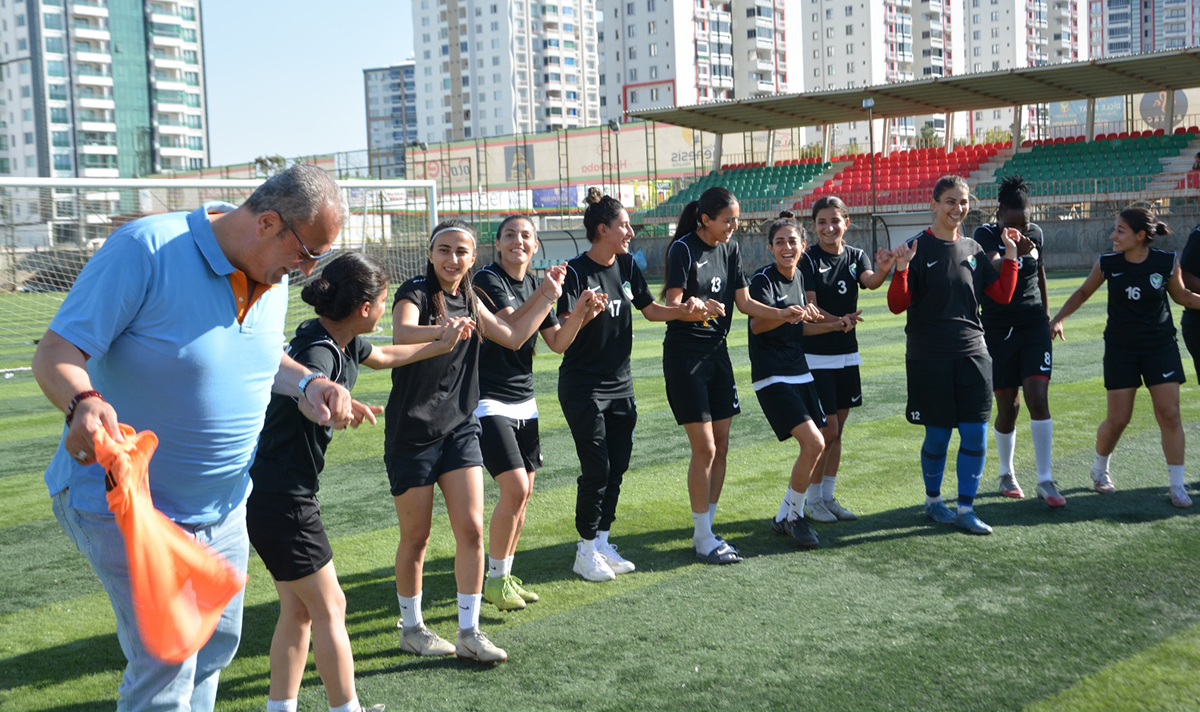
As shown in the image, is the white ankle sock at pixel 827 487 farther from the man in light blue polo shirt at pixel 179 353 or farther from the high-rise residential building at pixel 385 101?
the high-rise residential building at pixel 385 101

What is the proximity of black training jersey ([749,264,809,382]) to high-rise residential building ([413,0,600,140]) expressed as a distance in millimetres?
118603

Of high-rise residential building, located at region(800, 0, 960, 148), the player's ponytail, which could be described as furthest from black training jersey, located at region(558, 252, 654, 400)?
high-rise residential building, located at region(800, 0, 960, 148)

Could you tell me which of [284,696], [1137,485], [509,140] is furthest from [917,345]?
[509,140]

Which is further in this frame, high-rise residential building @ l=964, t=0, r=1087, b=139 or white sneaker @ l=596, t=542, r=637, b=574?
high-rise residential building @ l=964, t=0, r=1087, b=139

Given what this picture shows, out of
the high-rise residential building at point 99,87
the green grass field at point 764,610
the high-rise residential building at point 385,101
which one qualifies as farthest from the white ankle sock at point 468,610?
the high-rise residential building at point 385,101

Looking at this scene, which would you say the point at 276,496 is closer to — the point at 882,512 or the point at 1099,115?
the point at 882,512

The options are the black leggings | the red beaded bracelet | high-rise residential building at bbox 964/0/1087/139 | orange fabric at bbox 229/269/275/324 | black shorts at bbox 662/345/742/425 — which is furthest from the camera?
high-rise residential building at bbox 964/0/1087/139

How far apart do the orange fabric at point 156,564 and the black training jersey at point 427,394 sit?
5.49ft

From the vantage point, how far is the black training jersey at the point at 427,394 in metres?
4.47

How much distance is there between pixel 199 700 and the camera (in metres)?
3.04

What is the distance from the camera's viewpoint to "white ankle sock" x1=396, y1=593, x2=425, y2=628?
466 cm

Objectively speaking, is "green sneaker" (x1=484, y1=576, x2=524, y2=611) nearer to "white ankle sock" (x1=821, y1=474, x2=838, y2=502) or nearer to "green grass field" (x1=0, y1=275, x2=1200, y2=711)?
"green grass field" (x1=0, y1=275, x2=1200, y2=711)

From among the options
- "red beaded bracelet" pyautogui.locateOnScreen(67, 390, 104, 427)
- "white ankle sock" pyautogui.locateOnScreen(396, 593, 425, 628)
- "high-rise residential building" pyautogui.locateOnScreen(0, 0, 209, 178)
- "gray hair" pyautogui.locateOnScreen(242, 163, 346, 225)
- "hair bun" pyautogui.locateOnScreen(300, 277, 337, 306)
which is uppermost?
"high-rise residential building" pyautogui.locateOnScreen(0, 0, 209, 178)

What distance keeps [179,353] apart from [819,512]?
490 cm
